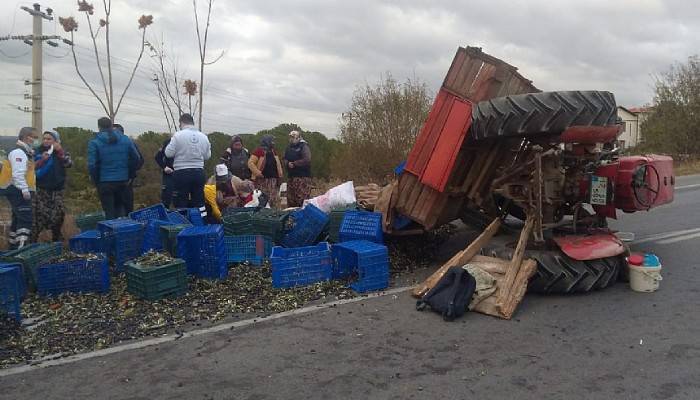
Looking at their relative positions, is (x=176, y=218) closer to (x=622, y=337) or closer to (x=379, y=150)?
(x=622, y=337)

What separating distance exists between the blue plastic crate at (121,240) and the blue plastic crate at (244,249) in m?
1.06

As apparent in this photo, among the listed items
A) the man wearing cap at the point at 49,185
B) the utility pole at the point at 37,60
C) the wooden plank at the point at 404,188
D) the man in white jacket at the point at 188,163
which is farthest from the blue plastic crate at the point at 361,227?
the utility pole at the point at 37,60

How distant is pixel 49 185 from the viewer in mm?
7797

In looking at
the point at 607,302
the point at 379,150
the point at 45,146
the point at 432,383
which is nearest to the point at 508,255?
the point at 607,302

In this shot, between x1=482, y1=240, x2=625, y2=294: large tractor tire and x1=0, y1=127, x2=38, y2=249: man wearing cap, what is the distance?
20.5 ft

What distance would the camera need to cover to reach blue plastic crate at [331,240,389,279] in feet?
18.7

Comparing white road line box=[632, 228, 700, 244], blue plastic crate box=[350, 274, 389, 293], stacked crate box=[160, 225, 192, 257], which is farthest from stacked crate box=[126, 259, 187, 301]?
white road line box=[632, 228, 700, 244]

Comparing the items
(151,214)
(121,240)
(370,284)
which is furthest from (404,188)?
(151,214)

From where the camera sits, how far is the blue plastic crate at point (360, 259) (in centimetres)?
569

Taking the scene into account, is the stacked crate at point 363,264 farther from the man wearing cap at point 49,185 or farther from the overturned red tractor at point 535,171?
the man wearing cap at point 49,185

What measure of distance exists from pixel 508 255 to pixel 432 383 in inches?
89.3

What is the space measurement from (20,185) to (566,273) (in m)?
6.75

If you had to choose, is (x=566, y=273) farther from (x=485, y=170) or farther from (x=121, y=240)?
(x=121, y=240)

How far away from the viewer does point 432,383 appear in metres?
3.60
